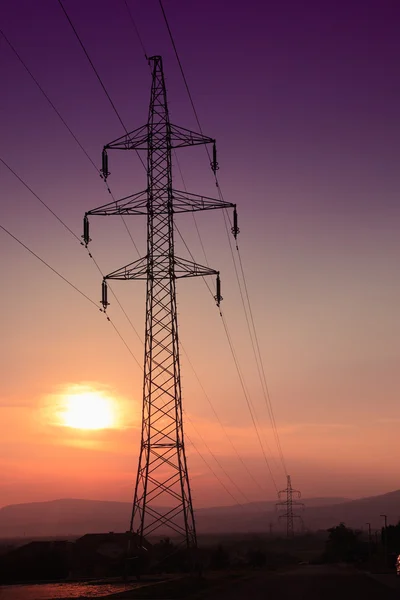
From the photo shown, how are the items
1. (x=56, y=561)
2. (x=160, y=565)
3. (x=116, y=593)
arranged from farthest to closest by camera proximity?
(x=56, y=561) → (x=160, y=565) → (x=116, y=593)

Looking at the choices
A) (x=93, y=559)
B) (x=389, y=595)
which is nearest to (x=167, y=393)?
Answer: (x=389, y=595)

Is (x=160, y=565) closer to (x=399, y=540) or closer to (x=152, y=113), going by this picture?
(x=152, y=113)

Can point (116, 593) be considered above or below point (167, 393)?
below

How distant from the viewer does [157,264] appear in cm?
5634

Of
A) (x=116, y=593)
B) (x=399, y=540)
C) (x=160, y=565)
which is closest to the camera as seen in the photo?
(x=116, y=593)

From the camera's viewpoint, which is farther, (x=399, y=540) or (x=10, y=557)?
(x=399, y=540)

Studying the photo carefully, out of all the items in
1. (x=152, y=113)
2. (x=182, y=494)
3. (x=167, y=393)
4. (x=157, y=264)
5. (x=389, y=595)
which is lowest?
(x=389, y=595)

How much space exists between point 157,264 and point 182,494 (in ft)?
53.8

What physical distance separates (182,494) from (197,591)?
642 centimetres

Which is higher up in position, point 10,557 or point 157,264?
point 157,264

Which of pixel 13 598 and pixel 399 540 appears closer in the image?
pixel 13 598

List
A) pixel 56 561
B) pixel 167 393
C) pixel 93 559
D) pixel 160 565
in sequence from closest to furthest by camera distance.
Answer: pixel 167 393
pixel 160 565
pixel 56 561
pixel 93 559

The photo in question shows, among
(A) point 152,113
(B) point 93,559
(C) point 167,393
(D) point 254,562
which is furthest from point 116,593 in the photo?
(D) point 254,562

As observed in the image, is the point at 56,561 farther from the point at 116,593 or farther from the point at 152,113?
the point at 152,113
